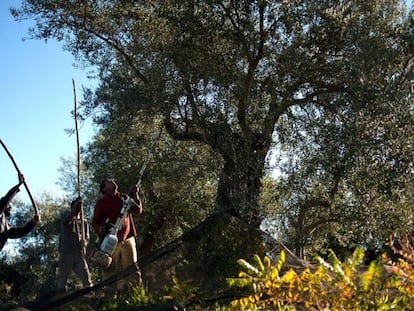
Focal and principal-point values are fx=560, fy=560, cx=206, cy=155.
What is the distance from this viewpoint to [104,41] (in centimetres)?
1407

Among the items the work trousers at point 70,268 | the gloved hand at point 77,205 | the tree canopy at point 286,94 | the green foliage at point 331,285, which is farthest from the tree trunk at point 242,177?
the green foliage at point 331,285

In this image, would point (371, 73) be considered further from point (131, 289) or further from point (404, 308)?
point (404, 308)

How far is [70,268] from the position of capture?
8.60 metres

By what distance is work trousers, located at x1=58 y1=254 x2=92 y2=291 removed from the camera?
8539mm

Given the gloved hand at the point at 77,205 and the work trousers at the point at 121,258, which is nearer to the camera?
the work trousers at the point at 121,258

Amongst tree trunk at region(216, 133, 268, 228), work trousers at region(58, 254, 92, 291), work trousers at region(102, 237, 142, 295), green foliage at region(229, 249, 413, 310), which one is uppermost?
tree trunk at region(216, 133, 268, 228)

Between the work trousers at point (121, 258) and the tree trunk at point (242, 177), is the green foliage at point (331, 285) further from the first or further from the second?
the tree trunk at point (242, 177)

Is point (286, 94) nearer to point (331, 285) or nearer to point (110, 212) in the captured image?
point (110, 212)

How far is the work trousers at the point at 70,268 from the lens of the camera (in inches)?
336

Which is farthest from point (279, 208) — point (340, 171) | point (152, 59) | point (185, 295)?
point (185, 295)

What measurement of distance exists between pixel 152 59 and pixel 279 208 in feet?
14.4

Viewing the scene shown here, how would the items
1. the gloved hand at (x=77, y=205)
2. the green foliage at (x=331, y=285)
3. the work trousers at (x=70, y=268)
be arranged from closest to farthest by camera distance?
1. the green foliage at (x=331, y=285)
2. the gloved hand at (x=77, y=205)
3. the work trousers at (x=70, y=268)

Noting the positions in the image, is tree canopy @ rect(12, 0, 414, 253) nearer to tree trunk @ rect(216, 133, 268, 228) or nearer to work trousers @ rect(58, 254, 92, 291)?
tree trunk @ rect(216, 133, 268, 228)

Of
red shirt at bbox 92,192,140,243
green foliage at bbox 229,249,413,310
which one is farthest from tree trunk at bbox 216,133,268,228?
green foliage at bbox 229,249,413,310
